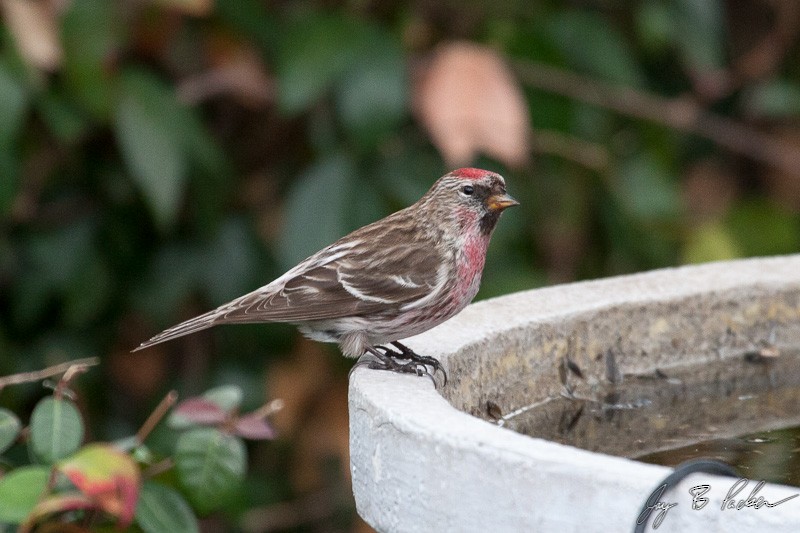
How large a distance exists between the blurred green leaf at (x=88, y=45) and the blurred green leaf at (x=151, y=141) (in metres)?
0.10

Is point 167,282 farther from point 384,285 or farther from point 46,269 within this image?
point 384,285

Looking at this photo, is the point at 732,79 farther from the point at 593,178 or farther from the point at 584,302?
the point at 584,302

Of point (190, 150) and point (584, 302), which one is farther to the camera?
point (190, 150)

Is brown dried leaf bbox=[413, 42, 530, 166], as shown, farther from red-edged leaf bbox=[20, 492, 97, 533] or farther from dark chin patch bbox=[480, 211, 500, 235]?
red-edged leaf bbox=[20, 492, 97, 533]

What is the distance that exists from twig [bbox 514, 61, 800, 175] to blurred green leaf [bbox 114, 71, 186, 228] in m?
1.37

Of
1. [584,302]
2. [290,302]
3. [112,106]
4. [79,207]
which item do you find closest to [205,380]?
[79,207]

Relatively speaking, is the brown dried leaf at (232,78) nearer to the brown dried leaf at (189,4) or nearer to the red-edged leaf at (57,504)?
the brown dried leaf at (189,4)

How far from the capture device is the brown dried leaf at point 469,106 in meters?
4.36

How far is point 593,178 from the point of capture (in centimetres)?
550

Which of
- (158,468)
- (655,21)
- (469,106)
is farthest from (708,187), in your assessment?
(158,468)

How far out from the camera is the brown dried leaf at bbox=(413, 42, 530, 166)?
4.36 meters

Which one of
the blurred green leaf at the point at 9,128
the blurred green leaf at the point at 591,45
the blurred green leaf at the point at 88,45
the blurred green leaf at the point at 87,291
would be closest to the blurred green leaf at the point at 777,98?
the blurred green leaf at the point at 591,45

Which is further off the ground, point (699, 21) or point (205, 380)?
point (699, 21)

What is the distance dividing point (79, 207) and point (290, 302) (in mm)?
1743
